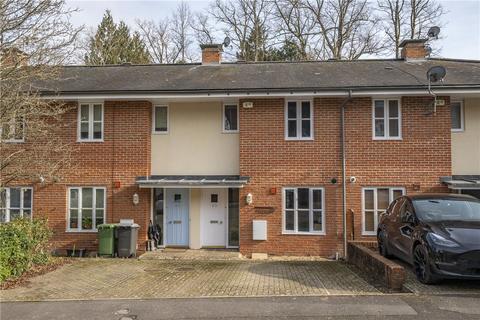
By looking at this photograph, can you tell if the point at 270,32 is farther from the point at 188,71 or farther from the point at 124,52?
the point at 188,71

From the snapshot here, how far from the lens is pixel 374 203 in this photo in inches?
537

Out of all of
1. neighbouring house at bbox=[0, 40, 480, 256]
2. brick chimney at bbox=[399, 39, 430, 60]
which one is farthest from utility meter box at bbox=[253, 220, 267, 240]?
brick chimney at bbox=[399, 39, 430, 60]

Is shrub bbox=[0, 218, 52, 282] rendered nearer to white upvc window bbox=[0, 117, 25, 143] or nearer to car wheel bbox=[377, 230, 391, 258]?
white upvc window bbox=[0, 117, 25, 143]

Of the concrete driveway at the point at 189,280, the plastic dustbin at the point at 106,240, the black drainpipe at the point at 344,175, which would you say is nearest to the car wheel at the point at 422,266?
the concrete driveway at the point at 189,280

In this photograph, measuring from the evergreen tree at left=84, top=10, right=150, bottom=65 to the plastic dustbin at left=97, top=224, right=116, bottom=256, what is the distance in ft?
67.1

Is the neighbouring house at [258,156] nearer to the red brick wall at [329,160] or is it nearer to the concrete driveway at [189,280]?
the red brick wall at [329,160]

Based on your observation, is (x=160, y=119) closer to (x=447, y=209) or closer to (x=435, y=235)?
(x=447, y=209)

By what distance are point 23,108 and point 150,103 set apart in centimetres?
442

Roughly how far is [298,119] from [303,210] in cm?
283

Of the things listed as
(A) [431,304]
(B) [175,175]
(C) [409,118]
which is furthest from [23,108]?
(C) [409,118]

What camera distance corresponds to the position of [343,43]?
30.2m

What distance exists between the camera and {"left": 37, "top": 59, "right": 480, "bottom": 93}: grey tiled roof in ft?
44.3

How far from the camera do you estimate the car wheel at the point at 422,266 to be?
25.6 feet

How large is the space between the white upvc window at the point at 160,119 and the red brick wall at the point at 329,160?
2591 mm
